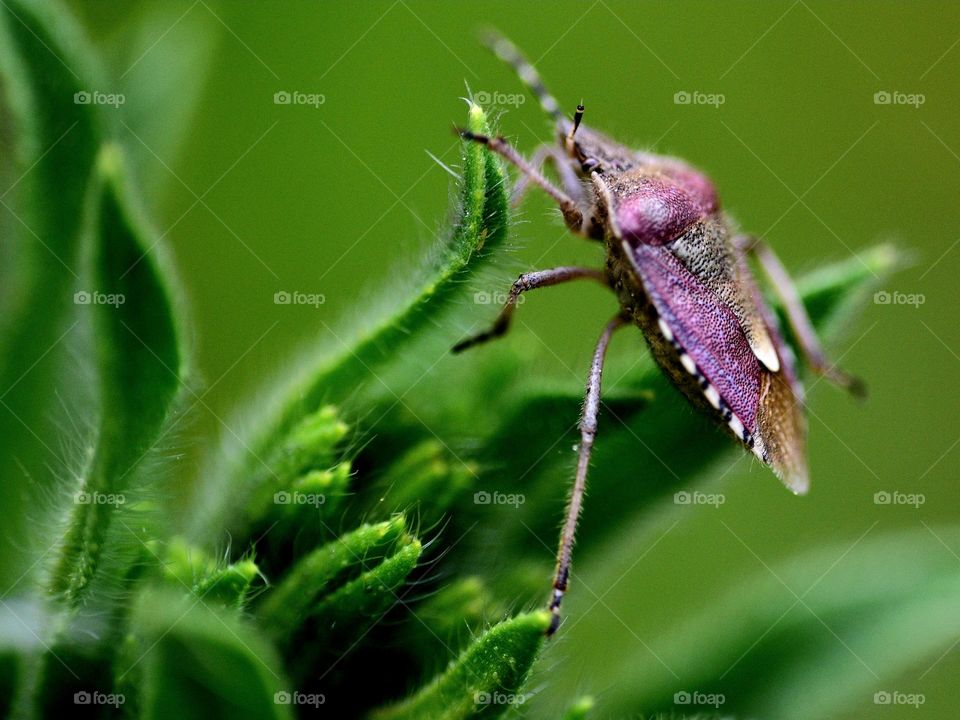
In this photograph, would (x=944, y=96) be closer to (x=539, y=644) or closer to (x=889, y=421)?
(x=889, y=421)

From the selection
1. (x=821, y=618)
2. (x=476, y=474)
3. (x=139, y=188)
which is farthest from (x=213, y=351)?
(x=821, y=618)

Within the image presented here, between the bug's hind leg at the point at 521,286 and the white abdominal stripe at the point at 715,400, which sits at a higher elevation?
the bug's hind leg at the point at 521,286
